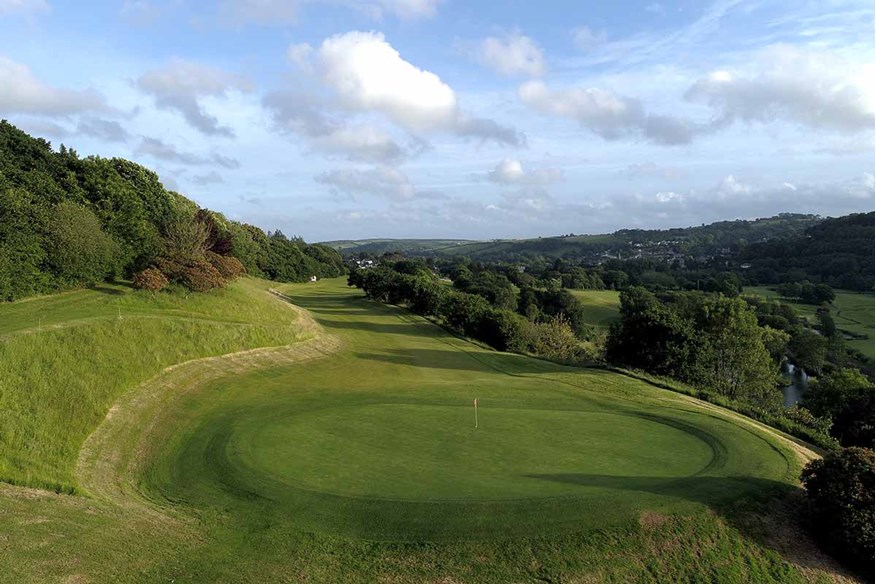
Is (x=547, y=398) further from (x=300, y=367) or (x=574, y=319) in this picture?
(x=574, y=319)

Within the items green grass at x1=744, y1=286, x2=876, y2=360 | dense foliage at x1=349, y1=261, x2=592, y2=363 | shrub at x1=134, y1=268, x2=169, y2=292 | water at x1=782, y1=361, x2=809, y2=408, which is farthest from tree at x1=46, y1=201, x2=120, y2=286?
green grass at x1=744, y1=286, x2=876, y2=360

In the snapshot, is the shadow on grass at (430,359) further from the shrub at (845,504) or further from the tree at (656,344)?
the shrub at (845,504)

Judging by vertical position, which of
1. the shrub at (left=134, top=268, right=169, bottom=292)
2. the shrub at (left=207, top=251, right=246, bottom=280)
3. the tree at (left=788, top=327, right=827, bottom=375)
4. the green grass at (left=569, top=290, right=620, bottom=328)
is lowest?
the tree at (left=788, top=327, right=827, bottom=375)

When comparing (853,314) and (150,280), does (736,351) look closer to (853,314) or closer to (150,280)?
(150,280)

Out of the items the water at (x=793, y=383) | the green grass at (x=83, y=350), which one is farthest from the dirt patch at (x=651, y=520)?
the water at (x=793, y=383)

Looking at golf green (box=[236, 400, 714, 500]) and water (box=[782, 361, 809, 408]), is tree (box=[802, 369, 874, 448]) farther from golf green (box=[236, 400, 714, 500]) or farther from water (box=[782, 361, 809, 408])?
water (box=[782, 361, 809, 408])

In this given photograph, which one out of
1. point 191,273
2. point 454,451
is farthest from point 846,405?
point 191,273
